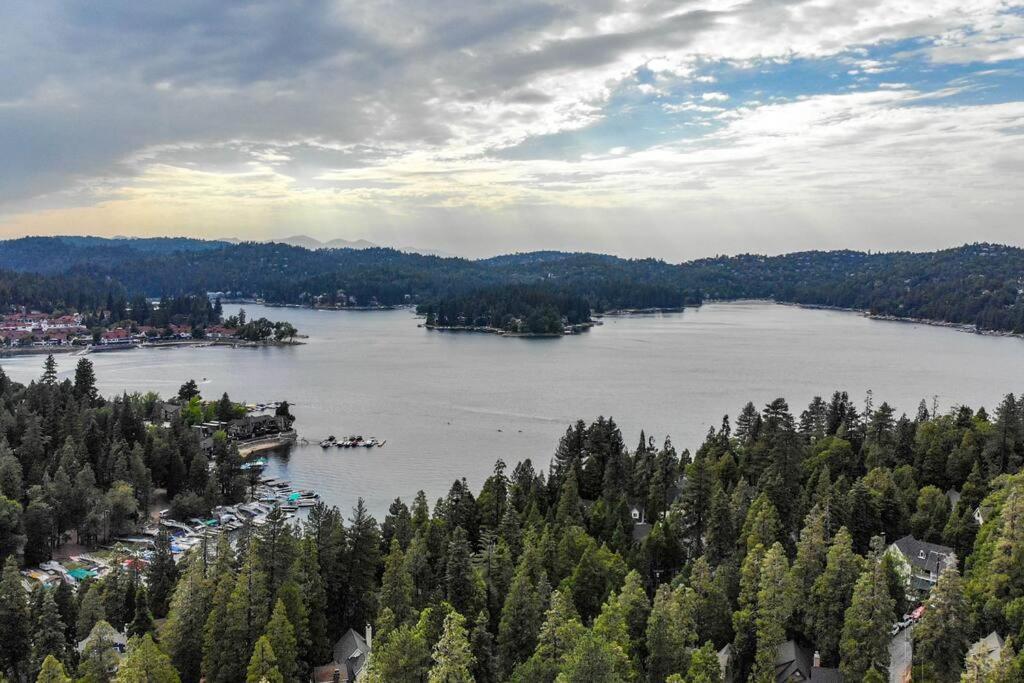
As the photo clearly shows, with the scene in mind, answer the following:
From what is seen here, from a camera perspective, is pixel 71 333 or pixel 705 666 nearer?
pixel 705 666

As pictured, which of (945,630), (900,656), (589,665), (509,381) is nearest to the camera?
(589,665)

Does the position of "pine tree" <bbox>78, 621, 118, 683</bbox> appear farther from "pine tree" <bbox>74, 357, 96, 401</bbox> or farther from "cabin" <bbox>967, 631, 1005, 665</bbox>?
"pine tree" <bbox>74, 357, 96, 401</bbox>

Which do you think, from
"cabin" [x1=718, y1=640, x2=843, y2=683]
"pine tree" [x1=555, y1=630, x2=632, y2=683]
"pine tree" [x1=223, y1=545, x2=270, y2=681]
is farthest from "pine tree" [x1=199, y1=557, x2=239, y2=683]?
"cabin" [x1=718, y1=640, x2=843, y2=683]

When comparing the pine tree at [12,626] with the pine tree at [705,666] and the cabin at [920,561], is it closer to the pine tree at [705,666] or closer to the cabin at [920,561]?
the pine tree at [705,666]

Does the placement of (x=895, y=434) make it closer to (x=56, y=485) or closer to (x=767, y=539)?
(x=767, y=539)

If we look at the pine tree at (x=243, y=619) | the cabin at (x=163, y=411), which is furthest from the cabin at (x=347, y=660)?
the cabin at (x=163, y=411)

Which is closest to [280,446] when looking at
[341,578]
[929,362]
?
[341,578]

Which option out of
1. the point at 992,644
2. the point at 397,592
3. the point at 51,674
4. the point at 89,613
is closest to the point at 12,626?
the point at 89,613

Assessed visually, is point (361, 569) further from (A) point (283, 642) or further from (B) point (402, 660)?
(B) point (402, 660)
